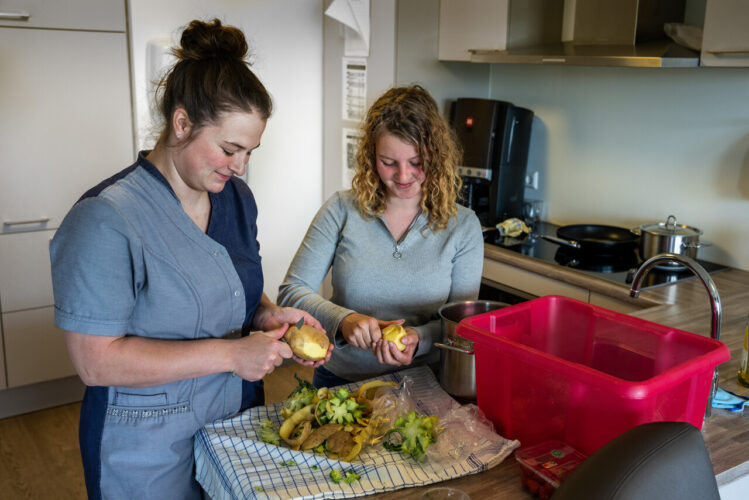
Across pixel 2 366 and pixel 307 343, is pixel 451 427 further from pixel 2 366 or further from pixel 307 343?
pixel 2 366

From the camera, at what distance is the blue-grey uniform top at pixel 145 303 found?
3.91ft

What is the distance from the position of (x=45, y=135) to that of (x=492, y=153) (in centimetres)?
190

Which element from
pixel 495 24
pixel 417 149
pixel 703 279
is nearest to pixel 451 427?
pixel 703 279

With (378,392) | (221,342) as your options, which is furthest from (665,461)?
(221,342)

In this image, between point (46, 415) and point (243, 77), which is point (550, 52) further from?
point (46, 415)

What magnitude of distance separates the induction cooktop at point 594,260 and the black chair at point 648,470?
1463mm

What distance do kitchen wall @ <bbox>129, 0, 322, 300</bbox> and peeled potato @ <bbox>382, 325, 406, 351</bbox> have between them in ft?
6.88

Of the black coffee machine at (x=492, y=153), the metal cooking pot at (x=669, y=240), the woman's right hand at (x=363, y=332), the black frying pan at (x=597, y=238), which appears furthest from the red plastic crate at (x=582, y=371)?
the black coffee machine at (x=492, y=153)

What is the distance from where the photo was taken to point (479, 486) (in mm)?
1156

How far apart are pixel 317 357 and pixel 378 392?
143 mm

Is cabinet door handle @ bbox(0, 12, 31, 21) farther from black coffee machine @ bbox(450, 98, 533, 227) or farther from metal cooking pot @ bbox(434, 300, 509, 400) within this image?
metal cooking pot @ bbox(434, 300, 509, 400)

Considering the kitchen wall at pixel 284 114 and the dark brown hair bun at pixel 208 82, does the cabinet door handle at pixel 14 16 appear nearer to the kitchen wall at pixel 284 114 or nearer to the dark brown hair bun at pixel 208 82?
the kitchen wall at pixel 284 114

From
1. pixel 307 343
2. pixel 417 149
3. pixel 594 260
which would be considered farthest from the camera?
pixel 594 260

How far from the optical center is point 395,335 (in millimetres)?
1477
